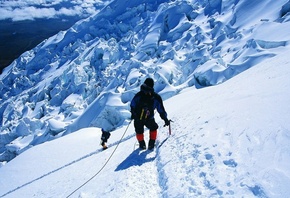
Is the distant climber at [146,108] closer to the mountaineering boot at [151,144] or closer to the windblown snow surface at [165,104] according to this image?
the mountaineering boot at [151,144]

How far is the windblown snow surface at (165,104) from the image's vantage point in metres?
3.20

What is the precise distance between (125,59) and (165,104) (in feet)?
48.8

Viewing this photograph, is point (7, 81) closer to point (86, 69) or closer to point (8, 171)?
point (86, 69)

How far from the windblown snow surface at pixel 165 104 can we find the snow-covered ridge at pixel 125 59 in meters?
0.09

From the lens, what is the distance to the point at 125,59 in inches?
975

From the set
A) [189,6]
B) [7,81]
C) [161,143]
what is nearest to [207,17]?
[189,6]

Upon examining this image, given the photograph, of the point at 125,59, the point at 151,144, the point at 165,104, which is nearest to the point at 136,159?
the point at 151,144

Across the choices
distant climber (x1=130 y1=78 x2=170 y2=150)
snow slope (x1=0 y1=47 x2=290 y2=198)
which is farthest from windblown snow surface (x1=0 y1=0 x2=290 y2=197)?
distant climber (x1=130 y1=78 x2=170 y2=150)

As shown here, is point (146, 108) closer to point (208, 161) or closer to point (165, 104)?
point (208, 161)

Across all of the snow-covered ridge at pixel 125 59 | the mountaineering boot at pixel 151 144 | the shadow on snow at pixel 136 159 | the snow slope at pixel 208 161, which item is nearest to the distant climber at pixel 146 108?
the mountaineering boot at pixel 151 144

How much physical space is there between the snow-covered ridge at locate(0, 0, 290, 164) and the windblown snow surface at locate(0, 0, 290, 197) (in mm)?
95

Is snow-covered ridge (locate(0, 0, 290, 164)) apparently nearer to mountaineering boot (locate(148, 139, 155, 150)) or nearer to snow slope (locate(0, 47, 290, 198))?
snow slope (locate(0, 47, 290, 198))

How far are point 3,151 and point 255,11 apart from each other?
18.9 m

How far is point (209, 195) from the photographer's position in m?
2.79
